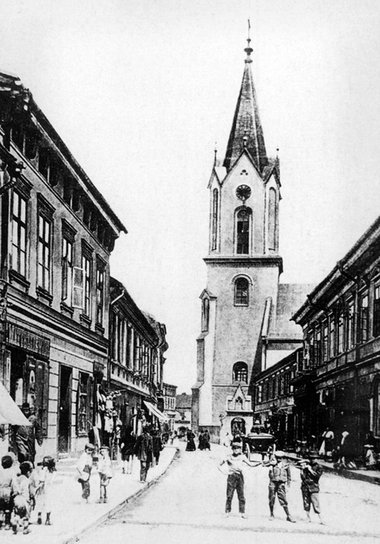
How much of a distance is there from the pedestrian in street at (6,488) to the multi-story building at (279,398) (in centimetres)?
3987

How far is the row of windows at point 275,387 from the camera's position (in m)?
60.1

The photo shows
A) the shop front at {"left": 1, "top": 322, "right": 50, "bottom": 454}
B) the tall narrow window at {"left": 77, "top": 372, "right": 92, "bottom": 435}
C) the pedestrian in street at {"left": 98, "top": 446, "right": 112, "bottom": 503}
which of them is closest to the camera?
the pedestrian in street at {"left": 98, "top": 446, "right": 112, "bottom": 503}

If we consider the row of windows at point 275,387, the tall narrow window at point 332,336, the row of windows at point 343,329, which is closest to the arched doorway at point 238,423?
the row of windows at point 275,387

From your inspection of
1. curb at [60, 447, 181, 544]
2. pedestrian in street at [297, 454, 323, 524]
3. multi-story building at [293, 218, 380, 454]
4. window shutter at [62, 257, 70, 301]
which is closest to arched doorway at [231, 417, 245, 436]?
multi-story building at [293, 218, 380, 454]

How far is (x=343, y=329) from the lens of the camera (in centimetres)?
3794

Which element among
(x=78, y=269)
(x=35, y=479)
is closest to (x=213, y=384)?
(x=78, y=269)

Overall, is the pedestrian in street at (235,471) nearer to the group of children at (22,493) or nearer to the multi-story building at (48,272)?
the group of children at (22,493)

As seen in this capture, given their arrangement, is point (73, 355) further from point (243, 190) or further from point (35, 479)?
point (243, 190)

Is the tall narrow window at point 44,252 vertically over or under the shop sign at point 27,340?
over

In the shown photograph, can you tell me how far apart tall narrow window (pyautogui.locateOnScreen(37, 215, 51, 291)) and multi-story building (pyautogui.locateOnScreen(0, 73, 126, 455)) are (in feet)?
0.08

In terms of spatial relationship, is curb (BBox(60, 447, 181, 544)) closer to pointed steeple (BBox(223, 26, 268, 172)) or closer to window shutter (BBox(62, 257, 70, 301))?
window shutter (BBox(62, 257, 70, 301))

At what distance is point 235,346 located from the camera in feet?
247

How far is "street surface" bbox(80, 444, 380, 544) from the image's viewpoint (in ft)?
38.0

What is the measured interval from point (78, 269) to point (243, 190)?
54669 mm
